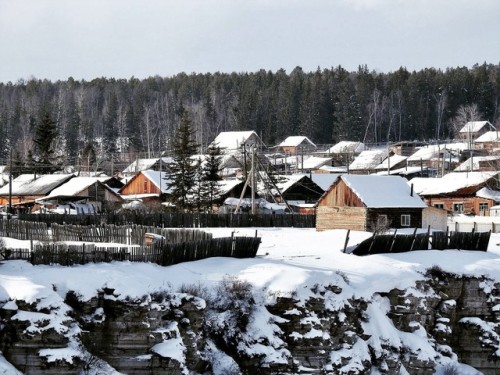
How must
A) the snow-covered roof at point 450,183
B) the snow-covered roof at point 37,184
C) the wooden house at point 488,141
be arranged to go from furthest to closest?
1. the wooden house at point 488,141
2. the snow-covered roof at point 37,184
3. the snow-covered roof at point 450,183

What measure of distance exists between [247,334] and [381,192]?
2542cm

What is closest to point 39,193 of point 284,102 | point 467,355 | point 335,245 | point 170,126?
point 335,245

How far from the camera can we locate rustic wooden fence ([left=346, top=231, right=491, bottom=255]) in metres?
40.8

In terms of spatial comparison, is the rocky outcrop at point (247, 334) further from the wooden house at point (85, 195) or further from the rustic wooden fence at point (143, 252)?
the wooden house at point (85, 195)

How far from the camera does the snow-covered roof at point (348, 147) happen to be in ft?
400

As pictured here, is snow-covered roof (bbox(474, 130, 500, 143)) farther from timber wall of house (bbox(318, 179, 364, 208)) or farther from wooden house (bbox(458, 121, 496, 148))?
timber wall of house (bbox(318, 179, 364, 208))

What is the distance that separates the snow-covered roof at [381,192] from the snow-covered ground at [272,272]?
19.7 ft

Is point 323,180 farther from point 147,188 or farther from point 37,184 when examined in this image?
point 37,184

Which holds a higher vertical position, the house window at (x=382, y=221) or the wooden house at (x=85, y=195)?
the wooden house at (x=85, y=195)

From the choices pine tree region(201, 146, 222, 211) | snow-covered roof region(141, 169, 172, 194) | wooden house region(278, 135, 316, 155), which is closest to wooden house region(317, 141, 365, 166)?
wooden house region(278, 135, 316, 155)

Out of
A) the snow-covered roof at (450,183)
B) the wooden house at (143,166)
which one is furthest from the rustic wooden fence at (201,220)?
the wooden house at (143,166)

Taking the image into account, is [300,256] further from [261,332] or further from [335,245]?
[261,332]

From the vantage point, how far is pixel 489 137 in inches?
4678

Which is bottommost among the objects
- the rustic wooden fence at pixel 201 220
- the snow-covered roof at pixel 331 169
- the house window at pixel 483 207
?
the house window at pixel 483 207
